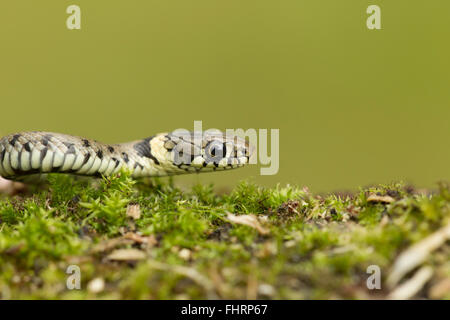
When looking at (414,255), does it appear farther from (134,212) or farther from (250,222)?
(134,212)

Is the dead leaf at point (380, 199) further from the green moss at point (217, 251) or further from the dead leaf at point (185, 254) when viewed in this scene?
the dead leaf at point (185, 254)

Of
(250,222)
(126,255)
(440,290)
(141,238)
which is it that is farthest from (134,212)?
(440,290)

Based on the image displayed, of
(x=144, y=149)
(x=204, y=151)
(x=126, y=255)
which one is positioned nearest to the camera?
(x=126, y=255)

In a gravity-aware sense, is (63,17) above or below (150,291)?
above

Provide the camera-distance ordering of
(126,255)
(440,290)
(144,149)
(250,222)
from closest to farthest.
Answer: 1. (440,290)
2. (126,255)
3. (250,222)
4. (144,149)

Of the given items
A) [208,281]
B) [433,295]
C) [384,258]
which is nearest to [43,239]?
[208,281]

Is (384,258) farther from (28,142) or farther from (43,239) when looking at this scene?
(28,142)

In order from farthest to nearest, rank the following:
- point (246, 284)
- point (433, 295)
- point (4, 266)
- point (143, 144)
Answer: point (143, 144), point (4, 266), point (246, 284), point (433, 295)

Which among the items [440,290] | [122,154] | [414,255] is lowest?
[440,290]

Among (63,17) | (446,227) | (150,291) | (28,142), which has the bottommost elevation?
(150,291)
